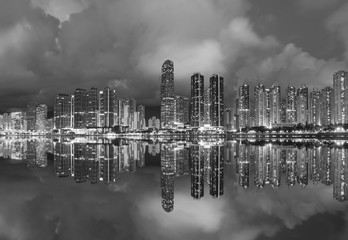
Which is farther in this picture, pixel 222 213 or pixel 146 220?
pixel 222 213

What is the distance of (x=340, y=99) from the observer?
535ft

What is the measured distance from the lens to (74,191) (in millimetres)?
14734

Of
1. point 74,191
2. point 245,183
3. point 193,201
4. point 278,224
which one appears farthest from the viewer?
point 245,183

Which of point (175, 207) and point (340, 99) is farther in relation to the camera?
point (340, 99)

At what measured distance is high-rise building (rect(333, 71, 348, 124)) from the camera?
161m

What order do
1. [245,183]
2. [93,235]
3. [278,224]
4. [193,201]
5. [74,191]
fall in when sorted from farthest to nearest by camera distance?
[245,183] < [74,191] < [193,201] < [278,224] < [93,235]

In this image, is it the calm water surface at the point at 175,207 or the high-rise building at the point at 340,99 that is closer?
the calm water surface at the point at 175,207

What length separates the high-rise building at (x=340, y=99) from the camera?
161312 mm

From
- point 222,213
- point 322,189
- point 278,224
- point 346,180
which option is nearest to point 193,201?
point 222,213

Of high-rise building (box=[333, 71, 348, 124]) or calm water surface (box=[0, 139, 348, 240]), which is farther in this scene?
high-rise building (box=[333, 71, 348, 124])

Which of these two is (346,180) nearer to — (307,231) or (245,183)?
(245,183)

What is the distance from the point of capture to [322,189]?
50.2 ft

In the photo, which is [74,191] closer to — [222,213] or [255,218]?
[222,213]

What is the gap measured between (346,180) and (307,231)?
34.8 feet
